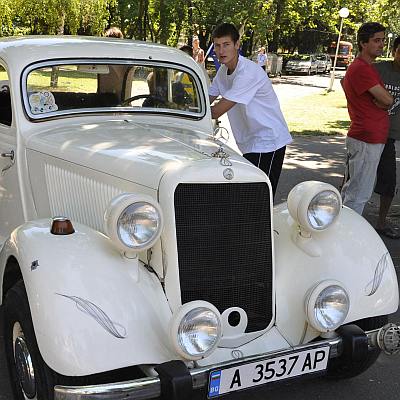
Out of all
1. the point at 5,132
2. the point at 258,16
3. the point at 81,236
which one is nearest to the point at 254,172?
the point at 81,236

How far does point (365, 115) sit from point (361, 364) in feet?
9.02

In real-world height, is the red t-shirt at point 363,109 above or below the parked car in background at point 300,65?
above

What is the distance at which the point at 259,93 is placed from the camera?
430cm

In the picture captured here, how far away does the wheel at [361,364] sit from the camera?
9.96 ft

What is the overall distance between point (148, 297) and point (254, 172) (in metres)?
0.82

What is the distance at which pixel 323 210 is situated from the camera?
9.61ft

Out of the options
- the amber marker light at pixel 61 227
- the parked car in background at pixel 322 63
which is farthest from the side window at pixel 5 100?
the parked car in background at pixel 322 63

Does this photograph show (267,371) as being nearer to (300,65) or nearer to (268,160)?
(268,160)

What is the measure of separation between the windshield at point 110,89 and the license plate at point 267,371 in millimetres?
2103

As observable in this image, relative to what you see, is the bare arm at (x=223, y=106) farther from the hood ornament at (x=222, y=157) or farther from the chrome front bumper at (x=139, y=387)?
the chrome front bumper at (x=139, y=387)

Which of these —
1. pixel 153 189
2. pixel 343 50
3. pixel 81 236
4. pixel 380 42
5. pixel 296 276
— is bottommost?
pixel 343 50

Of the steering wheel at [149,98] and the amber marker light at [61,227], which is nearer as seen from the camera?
the amber marker light at [61,227]

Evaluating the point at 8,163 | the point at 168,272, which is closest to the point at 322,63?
the point at 8,163

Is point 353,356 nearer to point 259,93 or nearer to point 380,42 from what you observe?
Answer: point 259,93
